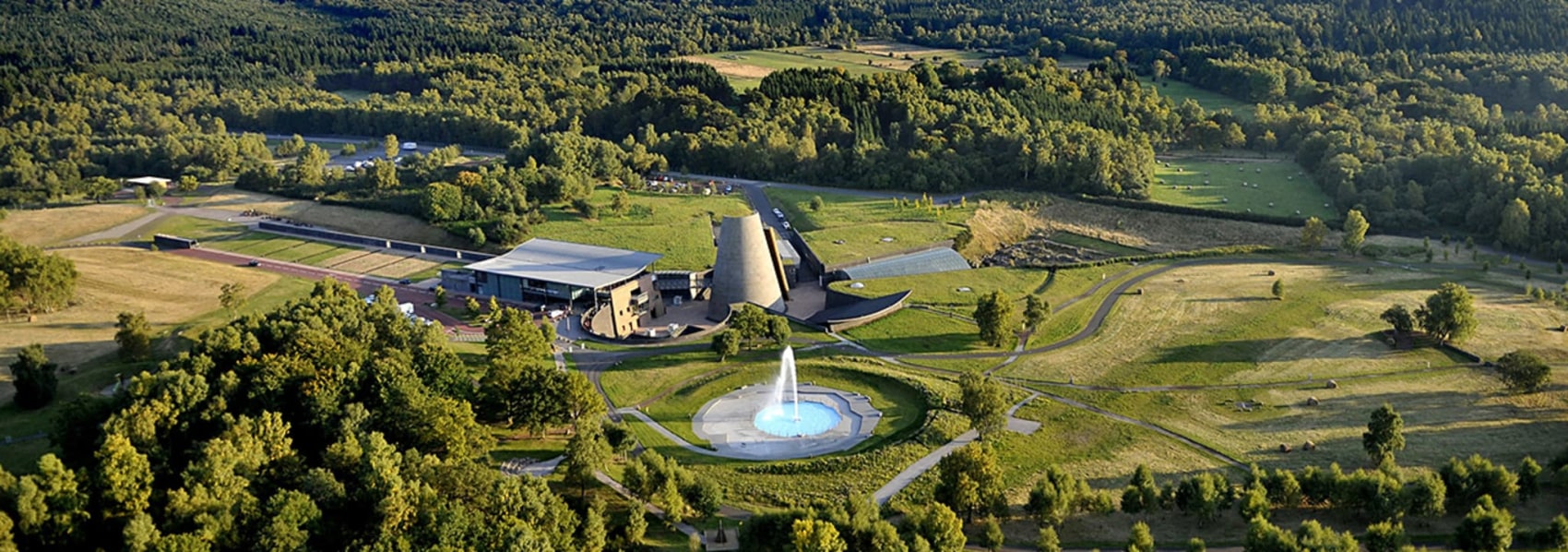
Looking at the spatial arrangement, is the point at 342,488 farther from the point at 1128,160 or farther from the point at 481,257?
the point at 1128,160

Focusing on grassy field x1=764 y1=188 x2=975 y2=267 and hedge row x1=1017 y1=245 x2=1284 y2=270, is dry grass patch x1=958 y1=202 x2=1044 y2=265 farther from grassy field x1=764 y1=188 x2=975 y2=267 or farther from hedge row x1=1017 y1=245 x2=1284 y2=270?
hedge row x1=1017 y1=245 x2=1284 y2=270

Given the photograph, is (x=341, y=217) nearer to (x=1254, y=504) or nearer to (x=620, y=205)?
(x=620, y=205)

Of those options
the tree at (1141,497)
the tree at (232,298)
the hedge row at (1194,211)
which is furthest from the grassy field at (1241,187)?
the tree at (232,298)

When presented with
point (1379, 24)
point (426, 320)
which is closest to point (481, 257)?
point (426, 320)

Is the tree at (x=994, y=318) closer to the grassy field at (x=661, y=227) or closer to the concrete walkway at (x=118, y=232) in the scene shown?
the grassy field at (x=661, y=227)

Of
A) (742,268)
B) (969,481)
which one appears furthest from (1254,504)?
(742,268)

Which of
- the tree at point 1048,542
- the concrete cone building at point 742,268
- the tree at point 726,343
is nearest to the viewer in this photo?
the tree at point 1048,542
